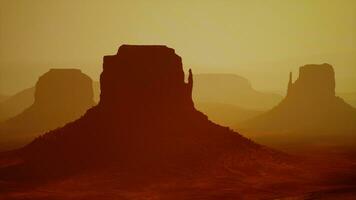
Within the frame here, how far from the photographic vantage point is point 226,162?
75375 mm

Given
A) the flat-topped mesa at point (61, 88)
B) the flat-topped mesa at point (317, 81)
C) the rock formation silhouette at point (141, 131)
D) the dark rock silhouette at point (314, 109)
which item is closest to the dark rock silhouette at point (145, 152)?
the rock formation silhouette at point (141, 131)

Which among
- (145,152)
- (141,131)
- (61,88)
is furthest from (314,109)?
(145,152)

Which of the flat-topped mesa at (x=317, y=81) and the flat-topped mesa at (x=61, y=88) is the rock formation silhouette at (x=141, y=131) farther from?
the flat-topped mesa at (x=317, y=81)

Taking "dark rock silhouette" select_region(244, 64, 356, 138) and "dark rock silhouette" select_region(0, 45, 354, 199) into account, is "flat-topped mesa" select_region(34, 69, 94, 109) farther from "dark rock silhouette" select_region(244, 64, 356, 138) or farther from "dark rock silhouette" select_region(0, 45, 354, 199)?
"dark rock silhouette" select_region(0, 45, 354, 199)

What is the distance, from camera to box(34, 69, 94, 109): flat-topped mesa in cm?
14775

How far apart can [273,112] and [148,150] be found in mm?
93620

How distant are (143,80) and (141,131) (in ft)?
22.8

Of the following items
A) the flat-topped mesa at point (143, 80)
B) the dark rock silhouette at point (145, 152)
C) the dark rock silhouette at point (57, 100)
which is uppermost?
the dark rock silhouette at point (57, 100)

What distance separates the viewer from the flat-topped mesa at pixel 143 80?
78.8 metres

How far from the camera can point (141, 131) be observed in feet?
251

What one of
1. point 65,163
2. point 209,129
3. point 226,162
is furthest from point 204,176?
point 65,163

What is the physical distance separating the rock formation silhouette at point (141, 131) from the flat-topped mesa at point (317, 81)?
259 ft

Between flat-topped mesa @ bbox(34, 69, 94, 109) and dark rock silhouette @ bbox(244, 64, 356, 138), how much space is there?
45.9m

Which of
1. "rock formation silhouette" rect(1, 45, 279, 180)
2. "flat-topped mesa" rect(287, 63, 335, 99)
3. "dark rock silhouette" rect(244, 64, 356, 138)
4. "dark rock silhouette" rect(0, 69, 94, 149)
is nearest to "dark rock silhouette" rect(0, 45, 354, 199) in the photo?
"rock formation silhouette" rect(1, 45, 279, 180)
